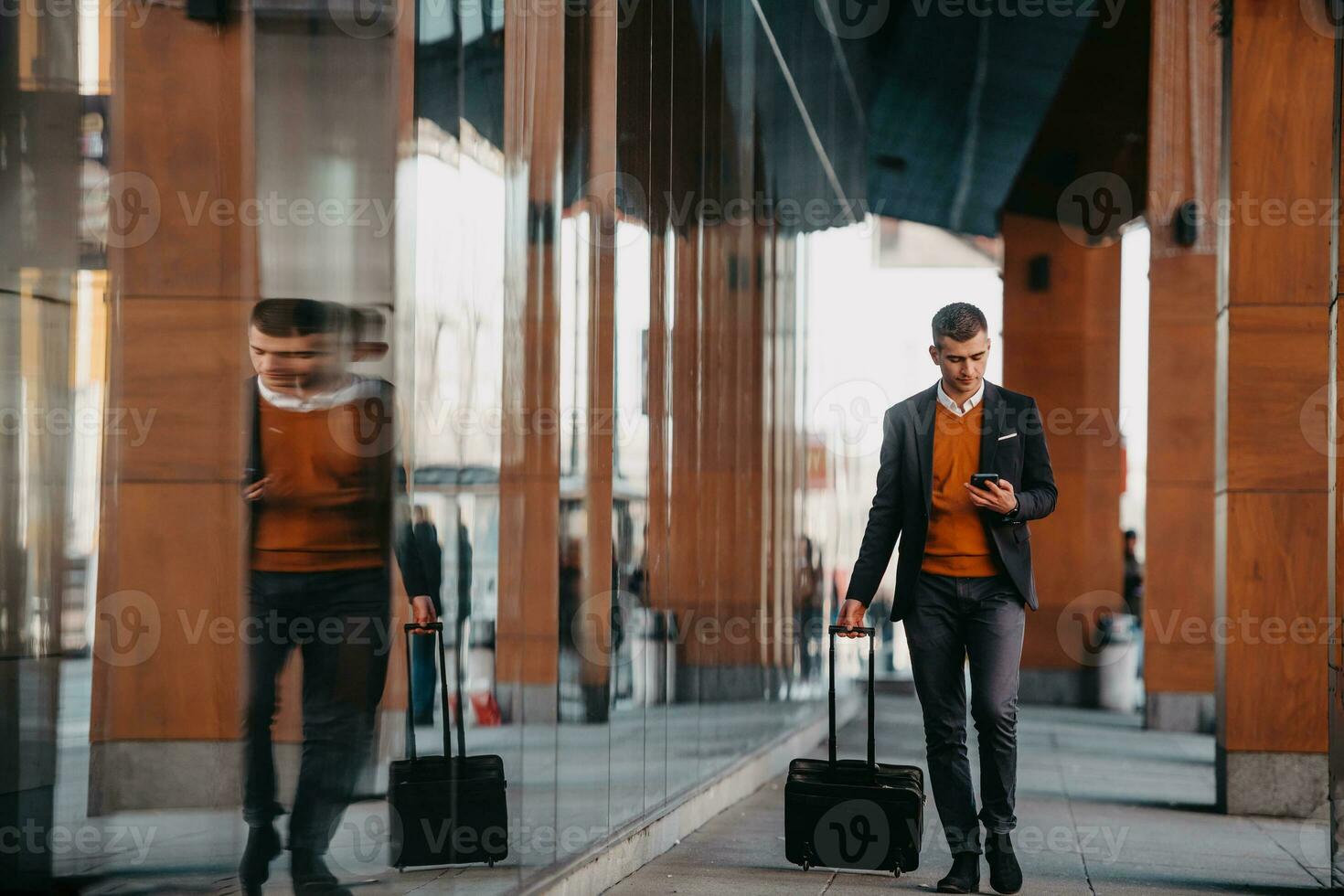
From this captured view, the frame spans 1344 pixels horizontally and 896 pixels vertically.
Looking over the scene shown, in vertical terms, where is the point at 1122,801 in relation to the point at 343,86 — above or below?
below

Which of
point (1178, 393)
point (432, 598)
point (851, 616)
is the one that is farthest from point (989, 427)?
point (1178, 393)

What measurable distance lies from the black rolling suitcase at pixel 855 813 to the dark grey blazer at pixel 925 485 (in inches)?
12.1

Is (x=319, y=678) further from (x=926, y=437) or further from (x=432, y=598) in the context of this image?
(x=926, y=437)

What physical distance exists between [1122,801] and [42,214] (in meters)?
7.56

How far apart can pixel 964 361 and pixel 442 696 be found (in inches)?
87.0

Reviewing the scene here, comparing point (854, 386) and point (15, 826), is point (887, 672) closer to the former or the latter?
point (854, 386)

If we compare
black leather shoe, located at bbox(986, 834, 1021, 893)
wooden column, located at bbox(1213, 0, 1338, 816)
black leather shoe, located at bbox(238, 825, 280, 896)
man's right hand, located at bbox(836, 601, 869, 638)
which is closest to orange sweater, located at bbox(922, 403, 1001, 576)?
A: man's right hand, located at bbox(836, 601, 869, 638)

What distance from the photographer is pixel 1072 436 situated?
19.7 meters

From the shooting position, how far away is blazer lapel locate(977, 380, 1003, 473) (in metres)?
5.64

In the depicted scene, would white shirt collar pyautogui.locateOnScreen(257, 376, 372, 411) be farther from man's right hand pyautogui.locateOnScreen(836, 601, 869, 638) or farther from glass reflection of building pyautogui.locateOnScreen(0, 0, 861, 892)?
man's right hand pyautogui.locateOnScreen(836, 601, 869, 638)

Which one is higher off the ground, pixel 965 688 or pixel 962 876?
pixel 965 688

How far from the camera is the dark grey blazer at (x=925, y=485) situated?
5.59 m

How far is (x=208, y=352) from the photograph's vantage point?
11.2 ft

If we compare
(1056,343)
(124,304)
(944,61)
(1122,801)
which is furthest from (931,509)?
(1056,343)
